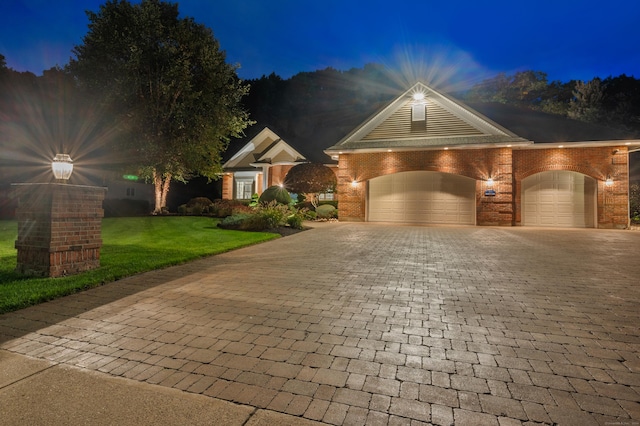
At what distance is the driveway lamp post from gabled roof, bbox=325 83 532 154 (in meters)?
14.3

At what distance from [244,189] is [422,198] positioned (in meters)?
14.0

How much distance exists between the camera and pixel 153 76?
1440 centimetres

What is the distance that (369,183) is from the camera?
1908 cm

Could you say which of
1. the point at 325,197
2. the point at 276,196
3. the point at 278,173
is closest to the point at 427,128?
the point at 325,197

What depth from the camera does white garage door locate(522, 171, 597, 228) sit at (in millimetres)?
16391

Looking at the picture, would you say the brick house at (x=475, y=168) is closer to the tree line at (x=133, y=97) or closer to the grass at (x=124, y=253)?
the tree line at (x=133, y=97)

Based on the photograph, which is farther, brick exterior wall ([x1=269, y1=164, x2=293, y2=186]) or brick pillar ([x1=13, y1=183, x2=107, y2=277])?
brick exterior wall ([x1=269, y1=164, x2=293, y2=186])

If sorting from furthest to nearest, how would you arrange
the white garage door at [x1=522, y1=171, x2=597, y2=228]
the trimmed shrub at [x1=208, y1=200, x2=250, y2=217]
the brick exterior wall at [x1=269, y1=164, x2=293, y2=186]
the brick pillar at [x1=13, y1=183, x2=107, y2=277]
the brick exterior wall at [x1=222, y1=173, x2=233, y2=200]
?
the brick exterior wall at [x1=222, y1=173, x2=233, y2=200] < the brick exterior wall at [x1=269, y1=164, x2=293, y2=186] < the trimmed shrub at [x1=208, y1=200, x2=250, y2=217] < the white garage door at [x1=522, y1=171, x2=597, y2=228] < the brick pillar at [x1=13, y1=183, x2=107, y2=277]

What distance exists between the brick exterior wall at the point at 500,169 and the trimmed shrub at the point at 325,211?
1457 mm

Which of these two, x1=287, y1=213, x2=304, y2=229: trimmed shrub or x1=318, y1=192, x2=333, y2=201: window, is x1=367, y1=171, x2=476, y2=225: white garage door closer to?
x1=318, y1=192, x2=333, y2=201: window

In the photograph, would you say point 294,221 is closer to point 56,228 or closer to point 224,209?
point 224,209

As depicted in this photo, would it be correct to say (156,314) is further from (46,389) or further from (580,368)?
(580,368)

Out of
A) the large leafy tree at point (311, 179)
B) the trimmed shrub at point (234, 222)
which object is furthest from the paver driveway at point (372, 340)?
the large leafy tree at point (311, 179)

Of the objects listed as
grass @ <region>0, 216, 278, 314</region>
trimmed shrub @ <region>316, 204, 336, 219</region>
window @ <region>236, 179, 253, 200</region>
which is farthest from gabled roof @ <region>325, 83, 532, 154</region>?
window @ <region>236, 179, 253, 200</region>
